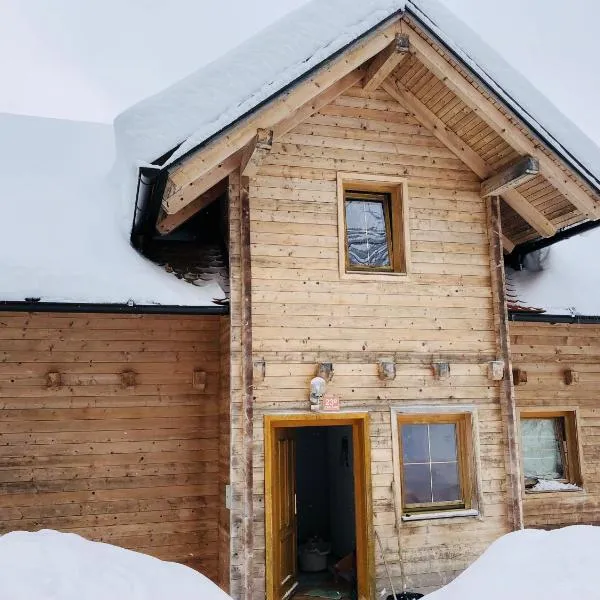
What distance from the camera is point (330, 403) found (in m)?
7.14

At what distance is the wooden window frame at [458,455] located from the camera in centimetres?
747

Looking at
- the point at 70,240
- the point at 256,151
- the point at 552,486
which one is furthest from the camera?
the point at 552,486

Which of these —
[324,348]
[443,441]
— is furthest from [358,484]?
[324,348]

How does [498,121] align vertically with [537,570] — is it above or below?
above

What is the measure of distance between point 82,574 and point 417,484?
5.61 metres

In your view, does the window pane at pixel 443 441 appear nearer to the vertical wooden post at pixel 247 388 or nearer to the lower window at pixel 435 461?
the lower window at pixel 435 461

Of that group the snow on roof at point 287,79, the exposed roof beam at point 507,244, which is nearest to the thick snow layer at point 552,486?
the exposed roof beam at point 507,244

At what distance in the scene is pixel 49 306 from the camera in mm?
6652

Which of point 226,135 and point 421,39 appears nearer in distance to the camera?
point 226,135

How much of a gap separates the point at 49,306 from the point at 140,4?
147020mm

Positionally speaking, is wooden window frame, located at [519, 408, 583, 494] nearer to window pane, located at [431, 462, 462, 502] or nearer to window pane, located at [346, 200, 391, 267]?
window pane, located at [431, 462, 462, 502]

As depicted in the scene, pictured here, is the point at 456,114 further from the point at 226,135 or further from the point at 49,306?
the point at 49,306

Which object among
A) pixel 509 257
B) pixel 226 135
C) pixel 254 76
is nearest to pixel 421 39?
pixel 254 76

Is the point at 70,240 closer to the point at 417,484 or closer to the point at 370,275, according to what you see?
the point at 370,275
